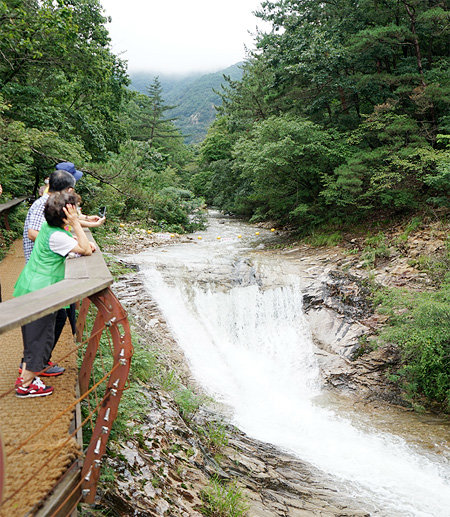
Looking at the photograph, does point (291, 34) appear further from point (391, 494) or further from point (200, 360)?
point (391, 494)

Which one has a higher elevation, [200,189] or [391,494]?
[200,189]

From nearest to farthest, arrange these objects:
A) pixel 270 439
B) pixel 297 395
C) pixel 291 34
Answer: pixel 270 439 → pixel 297 395 → pixel 291 34

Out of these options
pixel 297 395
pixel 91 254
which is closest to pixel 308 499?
pixel 297 395

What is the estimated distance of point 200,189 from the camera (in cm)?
3512

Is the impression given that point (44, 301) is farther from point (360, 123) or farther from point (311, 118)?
point (311, 118)

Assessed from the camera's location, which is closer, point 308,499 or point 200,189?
point 308,499

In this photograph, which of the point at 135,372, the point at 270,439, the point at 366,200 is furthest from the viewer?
the point at 366,200

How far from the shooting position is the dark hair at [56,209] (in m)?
2.95

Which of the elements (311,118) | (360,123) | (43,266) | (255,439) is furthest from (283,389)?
(311,118)

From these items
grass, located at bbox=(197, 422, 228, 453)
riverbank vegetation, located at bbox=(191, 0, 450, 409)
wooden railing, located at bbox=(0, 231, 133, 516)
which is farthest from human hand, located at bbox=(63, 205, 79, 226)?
riverbank vegetation, located at bbox=(191, 0, 450, 409)

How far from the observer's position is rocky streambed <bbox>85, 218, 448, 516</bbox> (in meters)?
A: 3.28

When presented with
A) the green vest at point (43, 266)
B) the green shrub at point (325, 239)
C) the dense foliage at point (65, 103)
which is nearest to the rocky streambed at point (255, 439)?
the green vest at point (43, 266)

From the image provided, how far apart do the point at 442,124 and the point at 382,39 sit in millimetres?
3503

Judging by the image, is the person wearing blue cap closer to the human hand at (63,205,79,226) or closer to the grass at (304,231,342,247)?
the human hand at (63,205,79,226)
